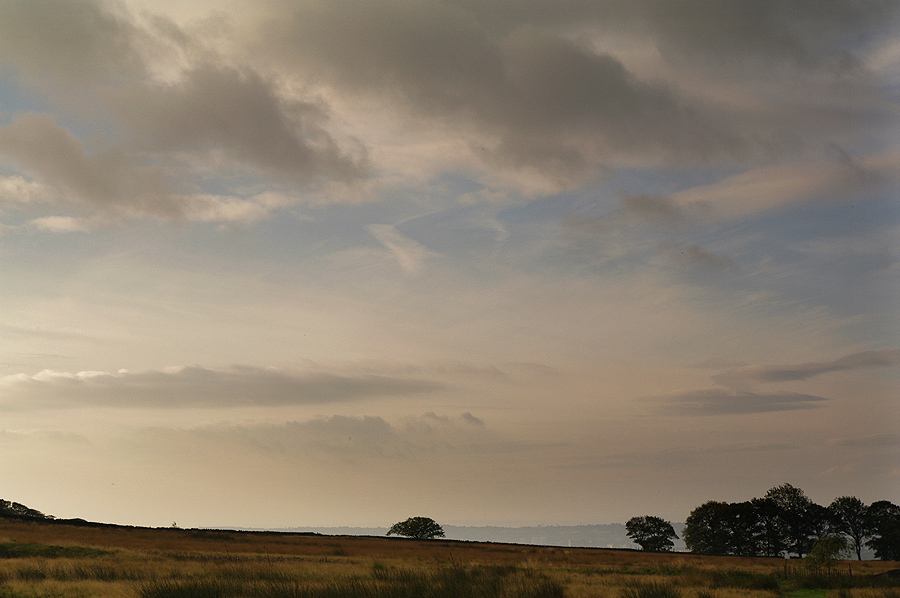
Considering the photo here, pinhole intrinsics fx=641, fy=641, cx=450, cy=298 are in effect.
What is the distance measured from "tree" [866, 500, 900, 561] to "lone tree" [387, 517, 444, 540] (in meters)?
80.1

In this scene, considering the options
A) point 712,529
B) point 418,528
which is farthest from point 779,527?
point 418,528

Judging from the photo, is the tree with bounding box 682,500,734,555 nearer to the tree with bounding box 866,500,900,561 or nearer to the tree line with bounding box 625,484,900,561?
the tree line with bounding box 625,484,900,561

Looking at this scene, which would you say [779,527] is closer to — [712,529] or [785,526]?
[785,526]

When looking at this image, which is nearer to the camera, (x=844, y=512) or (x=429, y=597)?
(x=429, y=597)

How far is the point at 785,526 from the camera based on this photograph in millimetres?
108250

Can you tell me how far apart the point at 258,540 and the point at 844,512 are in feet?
328

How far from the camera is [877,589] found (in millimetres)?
26156

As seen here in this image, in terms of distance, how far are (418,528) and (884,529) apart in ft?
275

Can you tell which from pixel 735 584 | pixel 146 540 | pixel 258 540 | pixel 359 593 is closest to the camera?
pixel 359 593

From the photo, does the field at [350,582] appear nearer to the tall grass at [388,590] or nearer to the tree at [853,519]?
the tall grass at [388,590]

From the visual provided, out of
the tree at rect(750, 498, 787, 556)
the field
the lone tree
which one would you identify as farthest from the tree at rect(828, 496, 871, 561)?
the field

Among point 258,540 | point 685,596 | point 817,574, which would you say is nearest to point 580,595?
point 685,596

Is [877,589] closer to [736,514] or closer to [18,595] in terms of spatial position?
[18,595]

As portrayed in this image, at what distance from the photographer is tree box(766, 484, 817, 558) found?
352ft
